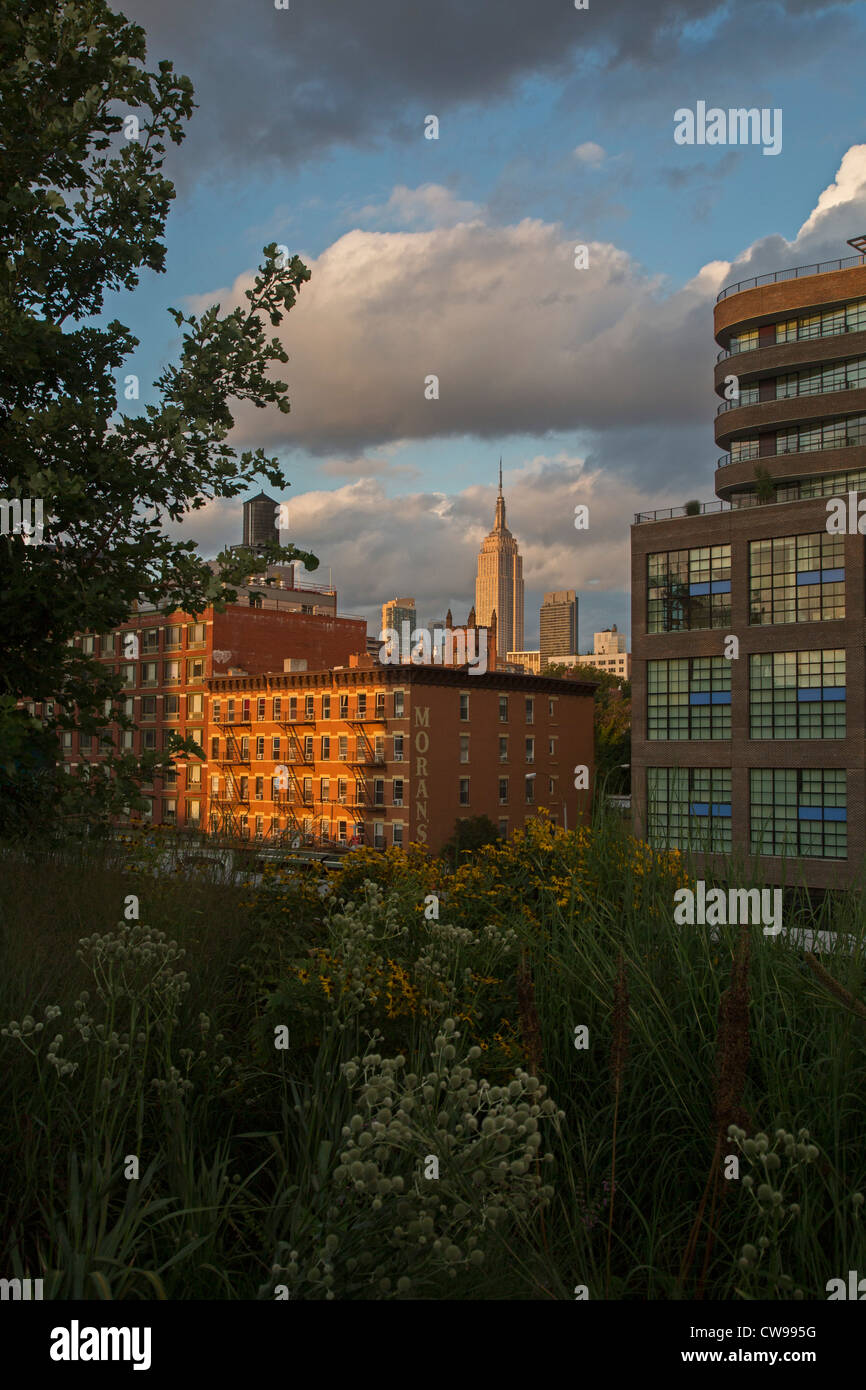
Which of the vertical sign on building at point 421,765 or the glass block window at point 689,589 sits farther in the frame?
the vertical sign on building at point 421,765

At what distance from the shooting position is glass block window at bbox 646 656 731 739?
56.4 metres

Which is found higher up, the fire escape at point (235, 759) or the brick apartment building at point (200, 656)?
the brick apartment building at point (200, 656)

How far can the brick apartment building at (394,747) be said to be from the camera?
2985 inches

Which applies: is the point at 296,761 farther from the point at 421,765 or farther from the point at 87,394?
the point at 87,394

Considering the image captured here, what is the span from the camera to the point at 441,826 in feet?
250

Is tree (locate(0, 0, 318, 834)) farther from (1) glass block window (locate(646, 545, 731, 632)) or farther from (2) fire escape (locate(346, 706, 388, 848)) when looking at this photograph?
(2) fire escape (locate(346, 706, 388, 848))

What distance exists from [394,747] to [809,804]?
3311 cm

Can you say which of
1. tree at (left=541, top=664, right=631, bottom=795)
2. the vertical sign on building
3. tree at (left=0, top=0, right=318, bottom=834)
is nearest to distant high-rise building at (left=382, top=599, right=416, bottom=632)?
tree at (left=541, top=664, right=631, bottom=795)

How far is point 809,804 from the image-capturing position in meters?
52.6

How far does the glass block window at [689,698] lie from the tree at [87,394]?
51.9 metres

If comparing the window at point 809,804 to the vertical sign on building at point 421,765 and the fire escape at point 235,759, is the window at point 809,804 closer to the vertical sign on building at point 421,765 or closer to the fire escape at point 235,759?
the vertical sign on building at point 421,765

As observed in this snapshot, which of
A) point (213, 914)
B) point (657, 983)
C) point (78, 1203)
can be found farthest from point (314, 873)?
point (78, 1203)

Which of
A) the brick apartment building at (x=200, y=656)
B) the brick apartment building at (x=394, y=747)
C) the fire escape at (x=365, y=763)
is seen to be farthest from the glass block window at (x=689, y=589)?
the brick apartment building at (x=200, y=656)

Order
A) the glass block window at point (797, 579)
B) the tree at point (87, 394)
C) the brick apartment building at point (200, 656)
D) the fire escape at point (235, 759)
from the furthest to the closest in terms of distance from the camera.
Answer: the brick apartment building at point (200, 656), the fire escape at point (235, 759), the glass block window at point (797, 579), the tree at point (87, 394)
